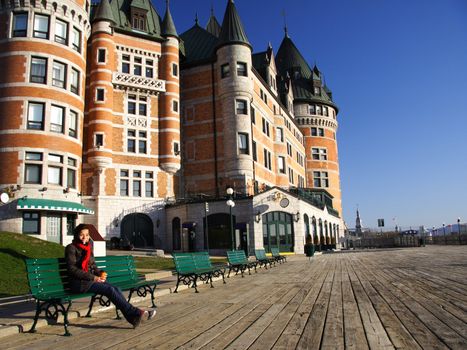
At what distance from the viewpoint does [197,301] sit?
28.8 feet

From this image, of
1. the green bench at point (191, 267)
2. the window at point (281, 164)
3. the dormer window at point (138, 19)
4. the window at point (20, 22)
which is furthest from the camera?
the window at point (281, 164)

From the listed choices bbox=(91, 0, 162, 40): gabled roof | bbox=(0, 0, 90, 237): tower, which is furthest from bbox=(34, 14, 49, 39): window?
bbox=(91, 0, 162, 40): gabled roof

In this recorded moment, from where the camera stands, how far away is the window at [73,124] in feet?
93.7

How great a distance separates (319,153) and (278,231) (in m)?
32.7

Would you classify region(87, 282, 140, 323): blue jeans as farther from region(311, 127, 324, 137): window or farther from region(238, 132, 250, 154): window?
region(311, 127, 324, 137): window

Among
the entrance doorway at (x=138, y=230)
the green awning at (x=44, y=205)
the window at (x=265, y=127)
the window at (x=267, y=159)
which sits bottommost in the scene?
the entrance doorway at (x=138, y=230)

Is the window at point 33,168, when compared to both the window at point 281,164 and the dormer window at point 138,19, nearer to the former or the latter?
the dormer window at point 138,19

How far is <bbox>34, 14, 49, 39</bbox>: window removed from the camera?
2775 centimetres

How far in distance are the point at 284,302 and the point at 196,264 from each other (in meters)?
4.37

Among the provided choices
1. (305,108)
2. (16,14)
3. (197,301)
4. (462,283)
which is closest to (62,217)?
(16,14)

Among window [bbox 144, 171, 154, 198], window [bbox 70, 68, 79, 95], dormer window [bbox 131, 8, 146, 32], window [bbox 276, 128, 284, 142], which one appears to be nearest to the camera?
window [bbox 70, 68, 79, 95]

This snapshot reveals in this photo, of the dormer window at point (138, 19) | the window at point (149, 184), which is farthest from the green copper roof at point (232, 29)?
the window at point (149, 184)

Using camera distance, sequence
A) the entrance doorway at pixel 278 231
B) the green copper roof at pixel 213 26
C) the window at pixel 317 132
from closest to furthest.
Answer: the entrance doorway at pixel 278 231 < the green copper roof at pixel 213 26 < the window at pixel 317 132

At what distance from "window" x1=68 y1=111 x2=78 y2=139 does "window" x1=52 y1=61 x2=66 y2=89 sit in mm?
2033
